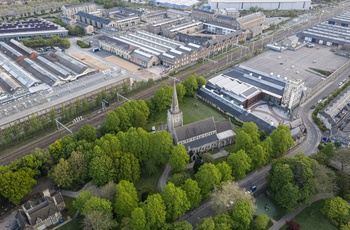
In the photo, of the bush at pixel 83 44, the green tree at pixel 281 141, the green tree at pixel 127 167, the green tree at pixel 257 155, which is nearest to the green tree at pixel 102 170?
the green tree at pixel 127 167

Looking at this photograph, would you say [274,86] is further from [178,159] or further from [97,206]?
[97,206]

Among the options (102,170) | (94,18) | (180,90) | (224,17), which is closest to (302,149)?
(180,90)

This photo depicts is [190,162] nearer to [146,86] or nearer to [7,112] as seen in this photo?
[146,86]

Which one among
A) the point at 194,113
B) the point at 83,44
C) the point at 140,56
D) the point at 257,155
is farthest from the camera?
the point at 83,44

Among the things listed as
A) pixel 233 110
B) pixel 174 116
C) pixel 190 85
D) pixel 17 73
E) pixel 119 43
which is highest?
pixel 119 43

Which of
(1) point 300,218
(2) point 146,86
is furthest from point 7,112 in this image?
(1) point 300,218

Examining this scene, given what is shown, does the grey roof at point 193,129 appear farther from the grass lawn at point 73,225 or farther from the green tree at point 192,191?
the grass lawn at point 73,225
